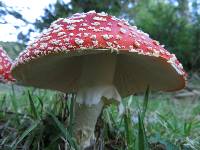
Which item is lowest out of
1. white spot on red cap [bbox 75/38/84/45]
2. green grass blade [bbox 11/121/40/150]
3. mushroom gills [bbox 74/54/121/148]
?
green grass blade [bbox 11/121/40/150]

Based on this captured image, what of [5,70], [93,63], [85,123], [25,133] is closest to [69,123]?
[85,123]

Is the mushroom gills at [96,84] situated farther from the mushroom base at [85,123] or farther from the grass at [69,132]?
the grass at [69,132]

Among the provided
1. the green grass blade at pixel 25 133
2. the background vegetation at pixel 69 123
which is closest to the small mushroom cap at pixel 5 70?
the background vegetation at pixel 69 123

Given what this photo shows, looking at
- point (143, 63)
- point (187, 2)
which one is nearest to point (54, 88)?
point (143, 63)

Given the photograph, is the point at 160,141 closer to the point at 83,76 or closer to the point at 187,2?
the point at 83,76

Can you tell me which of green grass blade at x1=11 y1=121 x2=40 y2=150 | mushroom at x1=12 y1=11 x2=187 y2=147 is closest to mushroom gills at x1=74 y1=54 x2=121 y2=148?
mushroom at x1=12 y1=11 x2=187 y2=147

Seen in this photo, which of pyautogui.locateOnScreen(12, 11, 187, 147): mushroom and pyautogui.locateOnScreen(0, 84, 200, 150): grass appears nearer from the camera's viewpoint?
pyautogui.locateOnScreen(12, 11, 187, 147): mushroom

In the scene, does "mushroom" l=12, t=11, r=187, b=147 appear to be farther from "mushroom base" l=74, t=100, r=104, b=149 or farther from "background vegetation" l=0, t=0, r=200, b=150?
"background vegetation" l=0, t=0, r=200, b=150

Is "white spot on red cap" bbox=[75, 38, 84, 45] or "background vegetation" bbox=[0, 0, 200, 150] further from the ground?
"white spot on red cap" bbox=[75, 38, 84, 45]
